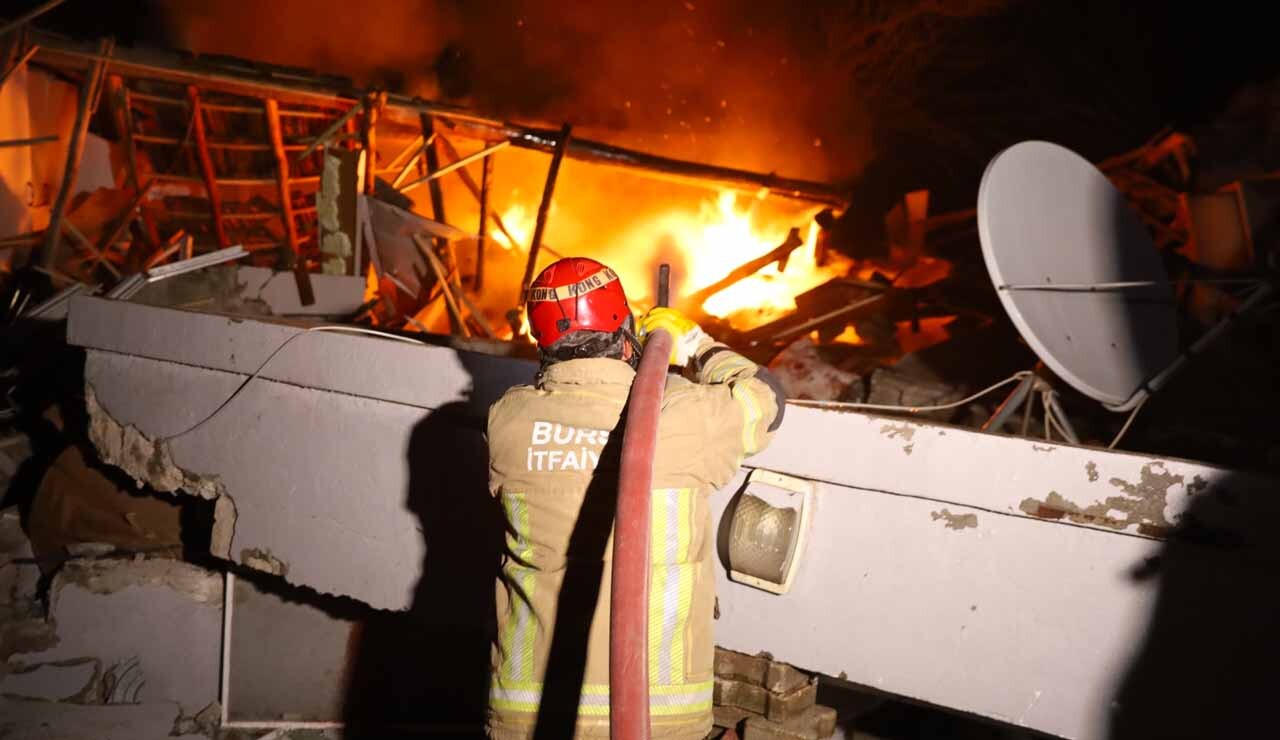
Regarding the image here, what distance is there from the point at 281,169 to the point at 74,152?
2.07m

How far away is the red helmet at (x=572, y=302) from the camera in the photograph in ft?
8.81

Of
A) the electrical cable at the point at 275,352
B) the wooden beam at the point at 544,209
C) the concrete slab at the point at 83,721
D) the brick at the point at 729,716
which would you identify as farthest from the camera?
the wooden beam at the point at 544,209

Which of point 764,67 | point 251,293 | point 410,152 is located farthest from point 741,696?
point 764,67

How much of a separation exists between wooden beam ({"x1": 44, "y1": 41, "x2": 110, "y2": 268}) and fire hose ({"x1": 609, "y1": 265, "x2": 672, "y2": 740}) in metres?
7.68

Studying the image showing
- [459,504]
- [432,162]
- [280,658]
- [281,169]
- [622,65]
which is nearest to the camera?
[459,504]

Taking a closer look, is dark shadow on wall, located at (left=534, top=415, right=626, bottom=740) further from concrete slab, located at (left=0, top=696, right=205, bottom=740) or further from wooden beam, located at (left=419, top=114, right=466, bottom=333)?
wooden beam, located at (left=419, top=114, right=466, bottom=333)

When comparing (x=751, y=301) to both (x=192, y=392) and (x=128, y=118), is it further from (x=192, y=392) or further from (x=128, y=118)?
(x=128, y=118)

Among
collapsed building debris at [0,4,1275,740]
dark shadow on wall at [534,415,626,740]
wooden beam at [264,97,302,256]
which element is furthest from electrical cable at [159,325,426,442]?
wooden beam at [264,97,302,256]

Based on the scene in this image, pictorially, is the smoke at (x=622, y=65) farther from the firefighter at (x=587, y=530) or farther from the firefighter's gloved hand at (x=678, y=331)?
the firefighter at (x=587, y=530)

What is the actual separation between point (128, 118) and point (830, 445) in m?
8.94

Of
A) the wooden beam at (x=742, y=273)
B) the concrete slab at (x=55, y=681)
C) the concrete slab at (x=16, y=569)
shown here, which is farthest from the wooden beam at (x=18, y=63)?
the wooden beam at (x=742, y=273)

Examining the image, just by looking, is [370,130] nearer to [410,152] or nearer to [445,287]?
[410,152]

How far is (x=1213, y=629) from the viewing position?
9.02 feet

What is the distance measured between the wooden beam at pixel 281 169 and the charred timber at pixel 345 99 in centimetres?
39
